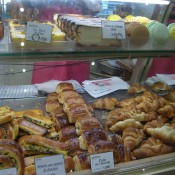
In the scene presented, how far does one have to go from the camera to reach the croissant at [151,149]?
3.82ft

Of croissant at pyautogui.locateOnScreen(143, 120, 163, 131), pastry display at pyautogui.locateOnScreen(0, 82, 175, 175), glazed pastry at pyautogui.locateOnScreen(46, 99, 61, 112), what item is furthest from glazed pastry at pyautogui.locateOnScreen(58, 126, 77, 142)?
croissant at pyautogui.locateOnScreen(143, 120, 163, 131)

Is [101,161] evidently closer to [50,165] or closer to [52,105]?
[50,165]

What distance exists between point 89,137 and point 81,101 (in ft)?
1.09

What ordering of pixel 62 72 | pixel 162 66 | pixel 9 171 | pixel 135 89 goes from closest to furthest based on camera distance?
1. pixel 9 171
2. pixel 135 89
3. pixel 62 72
4. pixel 162 66

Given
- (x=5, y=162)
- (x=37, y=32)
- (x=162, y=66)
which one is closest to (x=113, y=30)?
(x=37, y=32)

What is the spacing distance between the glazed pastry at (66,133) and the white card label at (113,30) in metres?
0.44

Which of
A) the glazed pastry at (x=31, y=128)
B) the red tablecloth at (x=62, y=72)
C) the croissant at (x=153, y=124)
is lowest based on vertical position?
the red tablecloth at (x=62, y=72)

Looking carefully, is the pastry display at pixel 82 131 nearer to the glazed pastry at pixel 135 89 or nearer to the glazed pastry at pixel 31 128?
the glazed pastry at pixel 31 128

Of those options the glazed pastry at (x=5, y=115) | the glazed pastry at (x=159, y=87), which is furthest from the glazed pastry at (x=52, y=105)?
the glazed pastry at (x=159, y=87)

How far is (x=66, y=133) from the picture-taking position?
121 cm

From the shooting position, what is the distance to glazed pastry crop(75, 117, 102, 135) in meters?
1.20

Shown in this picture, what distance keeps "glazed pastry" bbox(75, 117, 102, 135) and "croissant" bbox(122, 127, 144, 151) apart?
0.14 meters

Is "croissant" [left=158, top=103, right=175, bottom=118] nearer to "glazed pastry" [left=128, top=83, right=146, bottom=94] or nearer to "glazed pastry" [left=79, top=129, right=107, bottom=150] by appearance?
"glazed pastry" [left=128, top=83, right=146, bottom=94]

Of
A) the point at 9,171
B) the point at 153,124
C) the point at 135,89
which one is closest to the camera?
the point at 9,171
